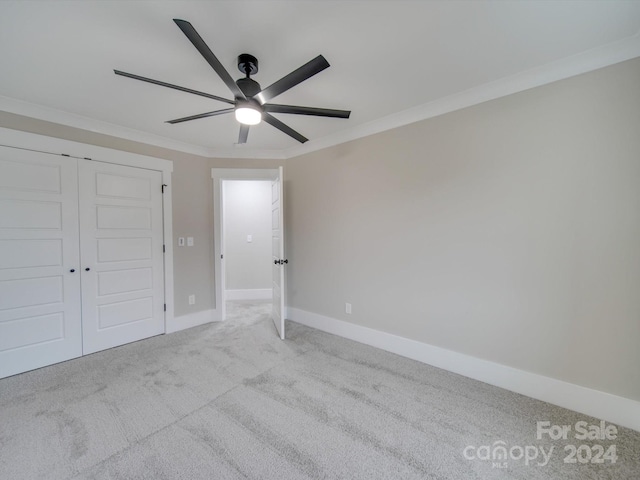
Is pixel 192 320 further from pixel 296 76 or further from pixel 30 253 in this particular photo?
pixel 296 76

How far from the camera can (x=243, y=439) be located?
1.62m

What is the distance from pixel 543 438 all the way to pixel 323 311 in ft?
7.46

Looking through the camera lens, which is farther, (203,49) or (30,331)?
(30,331)

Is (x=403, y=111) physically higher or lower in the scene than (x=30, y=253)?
higher

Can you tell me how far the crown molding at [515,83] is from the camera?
1.69 meters

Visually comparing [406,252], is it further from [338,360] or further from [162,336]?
[162,336]

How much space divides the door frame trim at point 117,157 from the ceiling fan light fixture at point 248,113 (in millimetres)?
2034

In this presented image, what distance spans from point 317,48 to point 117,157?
2.61 meters

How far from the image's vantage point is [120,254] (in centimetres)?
298

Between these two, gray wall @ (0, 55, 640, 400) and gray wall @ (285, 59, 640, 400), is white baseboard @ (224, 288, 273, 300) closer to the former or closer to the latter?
gray wall @ (0, 55, 640, 400)

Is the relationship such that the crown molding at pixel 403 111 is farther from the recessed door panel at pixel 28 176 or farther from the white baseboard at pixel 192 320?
the white baseboard at pixel 192 320

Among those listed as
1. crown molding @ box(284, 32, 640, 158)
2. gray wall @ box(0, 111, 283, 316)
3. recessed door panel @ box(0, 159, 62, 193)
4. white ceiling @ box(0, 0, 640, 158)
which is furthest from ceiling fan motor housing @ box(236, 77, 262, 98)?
recessed door panel @ box(0, 159, 62, 193)

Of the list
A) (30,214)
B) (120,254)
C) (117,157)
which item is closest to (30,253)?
(30,214)

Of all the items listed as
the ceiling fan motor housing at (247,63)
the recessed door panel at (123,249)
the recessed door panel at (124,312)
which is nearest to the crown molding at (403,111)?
the recessed door panel at (123,249)
